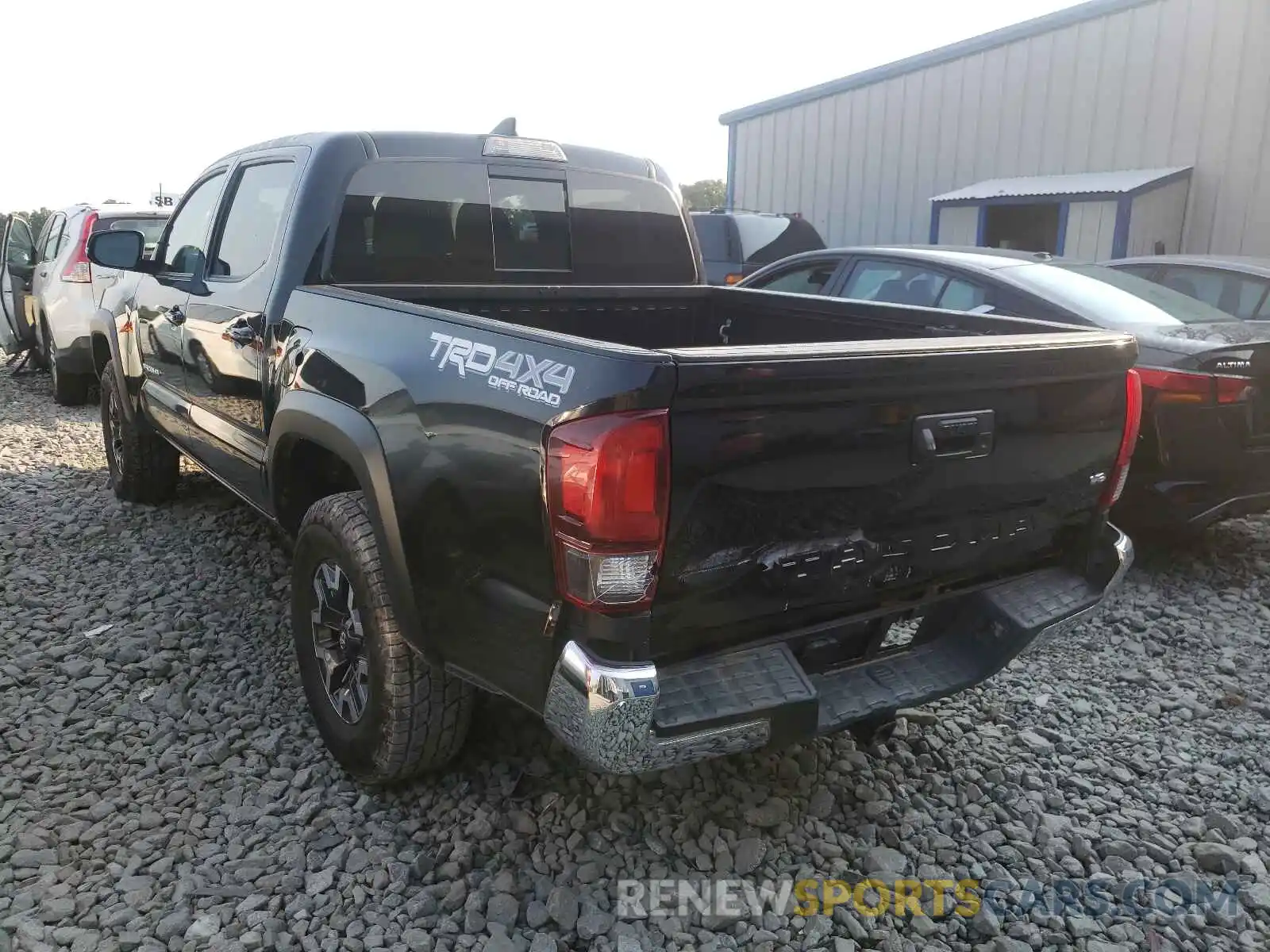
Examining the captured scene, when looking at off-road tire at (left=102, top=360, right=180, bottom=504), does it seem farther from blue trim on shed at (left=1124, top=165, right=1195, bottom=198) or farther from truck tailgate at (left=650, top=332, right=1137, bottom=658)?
blue trim on shed at (left=1124, top=165, right=1195, bottom=198)

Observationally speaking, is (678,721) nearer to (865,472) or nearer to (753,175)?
(865,472)

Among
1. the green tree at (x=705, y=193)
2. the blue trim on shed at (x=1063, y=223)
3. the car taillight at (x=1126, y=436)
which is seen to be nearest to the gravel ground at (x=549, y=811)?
the car taillight at (x=1126, y=436)

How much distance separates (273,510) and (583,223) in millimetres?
1697

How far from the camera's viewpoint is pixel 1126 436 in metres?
2.84

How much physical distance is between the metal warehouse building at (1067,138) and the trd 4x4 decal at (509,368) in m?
11.1

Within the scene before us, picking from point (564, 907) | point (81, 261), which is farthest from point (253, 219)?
point (81, 261)

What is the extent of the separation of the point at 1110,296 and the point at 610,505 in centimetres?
420

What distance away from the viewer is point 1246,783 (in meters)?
3.05

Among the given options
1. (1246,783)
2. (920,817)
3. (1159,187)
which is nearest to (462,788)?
(920,817)

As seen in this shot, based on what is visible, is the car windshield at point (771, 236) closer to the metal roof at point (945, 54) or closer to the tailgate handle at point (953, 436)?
the metal roof at point (945, 54)

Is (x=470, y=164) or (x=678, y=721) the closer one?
(x=678, y=721)

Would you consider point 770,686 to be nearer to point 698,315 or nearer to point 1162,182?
point 698,315

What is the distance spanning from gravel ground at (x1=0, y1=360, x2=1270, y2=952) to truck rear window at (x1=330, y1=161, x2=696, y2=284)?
5.44ft

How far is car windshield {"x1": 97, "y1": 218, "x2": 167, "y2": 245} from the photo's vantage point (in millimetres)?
7965
